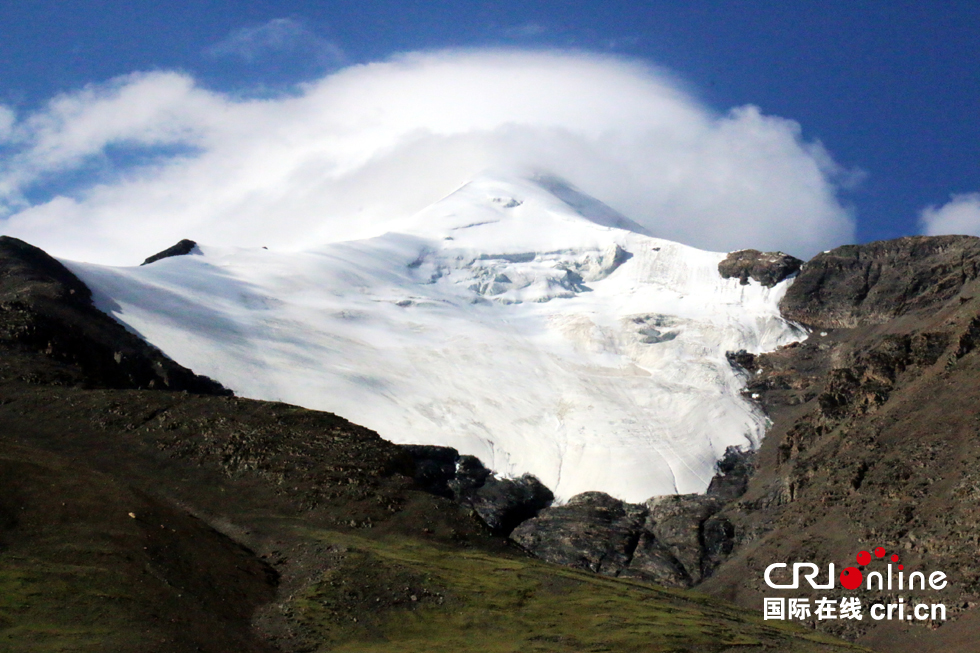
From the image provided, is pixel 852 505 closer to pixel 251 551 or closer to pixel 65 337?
pixel 251 551

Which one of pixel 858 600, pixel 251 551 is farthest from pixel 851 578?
pixel 251 551

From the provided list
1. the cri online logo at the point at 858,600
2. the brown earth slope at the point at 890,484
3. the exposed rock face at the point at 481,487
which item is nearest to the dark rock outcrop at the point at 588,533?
the exposed rock face at the point at 481,487

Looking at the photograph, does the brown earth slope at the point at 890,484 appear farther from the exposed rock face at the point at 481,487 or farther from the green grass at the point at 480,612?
the green grass at the point at 480,612

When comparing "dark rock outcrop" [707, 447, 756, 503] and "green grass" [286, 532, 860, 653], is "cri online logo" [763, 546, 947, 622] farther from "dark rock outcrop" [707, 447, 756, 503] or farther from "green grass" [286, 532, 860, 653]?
"dark rock outcrop" [707, 447, 756, 503]

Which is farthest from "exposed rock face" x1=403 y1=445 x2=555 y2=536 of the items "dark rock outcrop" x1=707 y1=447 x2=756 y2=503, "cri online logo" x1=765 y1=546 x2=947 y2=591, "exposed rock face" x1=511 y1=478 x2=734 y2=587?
"cri online logo" x1=765 y1=546 x2=947 y2=591

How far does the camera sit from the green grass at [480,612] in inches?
2721

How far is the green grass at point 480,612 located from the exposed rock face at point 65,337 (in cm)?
5326

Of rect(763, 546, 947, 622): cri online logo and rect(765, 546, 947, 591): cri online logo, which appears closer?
rect(763, 546, 947, 622): cri online logo

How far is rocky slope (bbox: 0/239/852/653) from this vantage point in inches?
2376

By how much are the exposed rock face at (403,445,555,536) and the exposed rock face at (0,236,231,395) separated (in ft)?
125

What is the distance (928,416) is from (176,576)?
370 ft

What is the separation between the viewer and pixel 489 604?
7588cm

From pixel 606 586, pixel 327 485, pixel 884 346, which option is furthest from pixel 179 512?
pixel 884 346

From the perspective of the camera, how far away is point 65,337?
130375 millimetres
